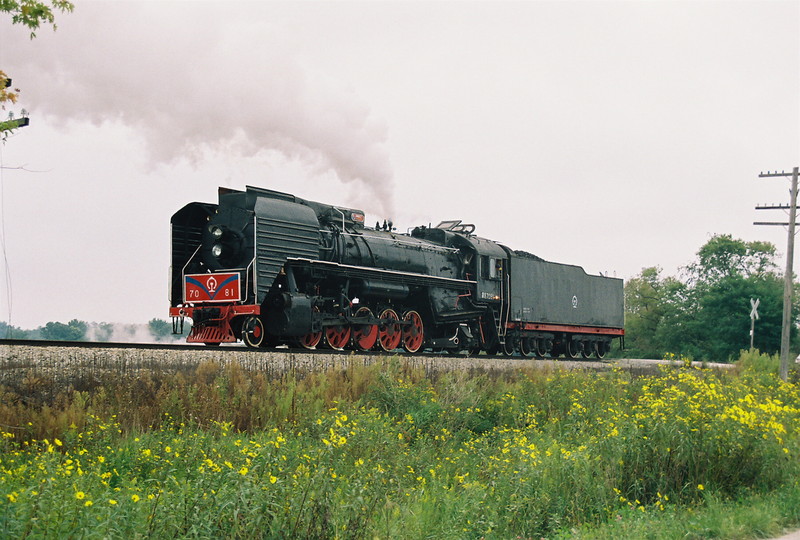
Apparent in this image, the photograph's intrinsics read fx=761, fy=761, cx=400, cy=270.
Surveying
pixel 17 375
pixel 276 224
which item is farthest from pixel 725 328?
pixel 17 375

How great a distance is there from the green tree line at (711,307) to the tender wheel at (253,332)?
4991 centimetres

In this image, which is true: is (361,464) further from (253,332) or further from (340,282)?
(340,282)

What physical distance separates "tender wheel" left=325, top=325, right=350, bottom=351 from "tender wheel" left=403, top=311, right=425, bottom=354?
2434 millimetres

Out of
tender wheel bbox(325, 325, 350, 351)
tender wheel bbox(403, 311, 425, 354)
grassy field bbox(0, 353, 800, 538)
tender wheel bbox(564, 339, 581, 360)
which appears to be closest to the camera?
grassy field bbox(0, 353, 800, 538)

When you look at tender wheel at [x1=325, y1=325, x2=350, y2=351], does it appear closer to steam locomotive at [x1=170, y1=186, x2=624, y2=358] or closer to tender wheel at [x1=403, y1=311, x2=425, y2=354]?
steam locomotive at [x1=170, y1=186, x2=624, y2=358]

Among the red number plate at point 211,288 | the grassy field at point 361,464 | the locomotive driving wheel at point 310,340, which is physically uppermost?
the red number plate at point 211,288

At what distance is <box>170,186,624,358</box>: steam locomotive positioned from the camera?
1587 centimetres

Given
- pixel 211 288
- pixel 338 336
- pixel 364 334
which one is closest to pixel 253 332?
pixel 211 288

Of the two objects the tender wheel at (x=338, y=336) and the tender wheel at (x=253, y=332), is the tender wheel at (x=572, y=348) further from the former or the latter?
the tender wheel at (x=253, y=332)

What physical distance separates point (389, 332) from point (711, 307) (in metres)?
51.7

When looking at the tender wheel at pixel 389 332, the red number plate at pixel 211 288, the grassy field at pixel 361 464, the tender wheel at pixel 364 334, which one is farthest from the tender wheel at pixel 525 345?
the red number plate at pixel 211 288

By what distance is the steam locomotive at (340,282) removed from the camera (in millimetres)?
15867

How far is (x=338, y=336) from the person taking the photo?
1800 centimetres

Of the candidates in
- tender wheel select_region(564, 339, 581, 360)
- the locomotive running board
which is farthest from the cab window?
tender wheel select_region(564, 339, 581, 360)
